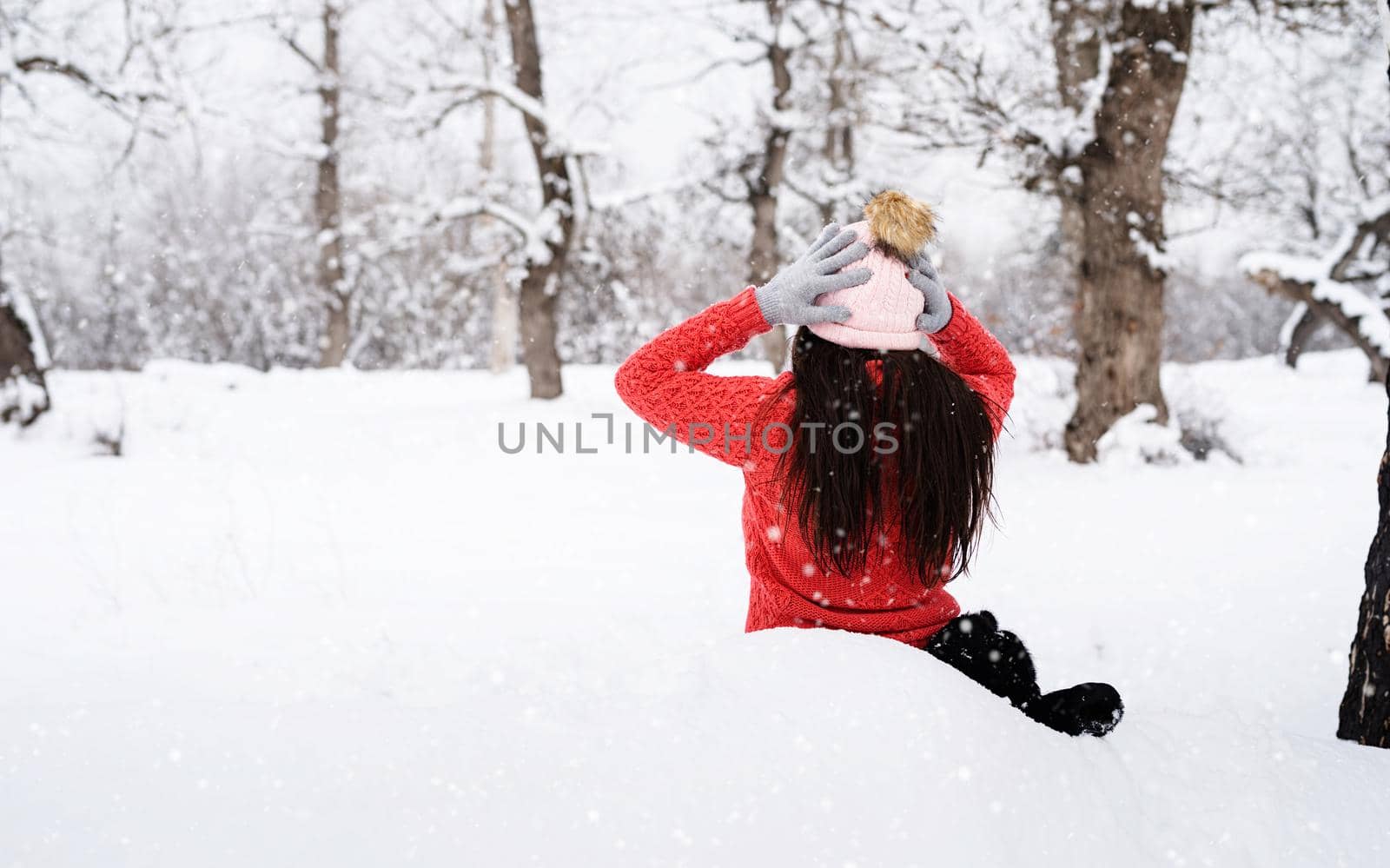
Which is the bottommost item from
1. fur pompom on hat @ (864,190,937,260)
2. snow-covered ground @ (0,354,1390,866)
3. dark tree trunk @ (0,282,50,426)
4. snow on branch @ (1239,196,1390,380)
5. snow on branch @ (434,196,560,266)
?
snow-covered ground @ (0,354,1390,866)

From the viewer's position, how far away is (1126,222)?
6.63 m

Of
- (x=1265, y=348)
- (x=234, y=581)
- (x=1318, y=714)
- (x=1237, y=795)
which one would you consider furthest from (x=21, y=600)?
(x=1265, y=348)

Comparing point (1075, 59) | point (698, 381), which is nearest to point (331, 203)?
point (1075, 59)

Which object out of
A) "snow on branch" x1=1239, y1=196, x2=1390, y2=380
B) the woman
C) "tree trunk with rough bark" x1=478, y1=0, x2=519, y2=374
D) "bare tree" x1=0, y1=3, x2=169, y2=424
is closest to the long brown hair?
the woman

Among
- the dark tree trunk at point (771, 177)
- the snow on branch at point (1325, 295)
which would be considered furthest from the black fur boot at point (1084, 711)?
the snow on branch at point (1325, 295)

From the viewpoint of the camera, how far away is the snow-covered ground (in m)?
1.35

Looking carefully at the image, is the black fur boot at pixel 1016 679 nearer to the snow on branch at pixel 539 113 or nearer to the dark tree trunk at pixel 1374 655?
the dark tree trunk at pixel 1374 655

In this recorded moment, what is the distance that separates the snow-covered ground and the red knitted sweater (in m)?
0.20

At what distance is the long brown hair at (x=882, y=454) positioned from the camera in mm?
1616

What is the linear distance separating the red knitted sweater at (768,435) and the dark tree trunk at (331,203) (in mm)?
12595

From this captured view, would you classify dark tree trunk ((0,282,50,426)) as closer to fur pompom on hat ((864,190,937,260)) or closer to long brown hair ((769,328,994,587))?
long brown hair ((769,328,994,587))

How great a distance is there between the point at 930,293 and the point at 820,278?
10.3 inches

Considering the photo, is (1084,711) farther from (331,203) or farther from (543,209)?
(331,203)

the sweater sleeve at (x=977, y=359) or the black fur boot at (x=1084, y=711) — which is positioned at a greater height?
the sweater sleeve at (x=977, y=359)
